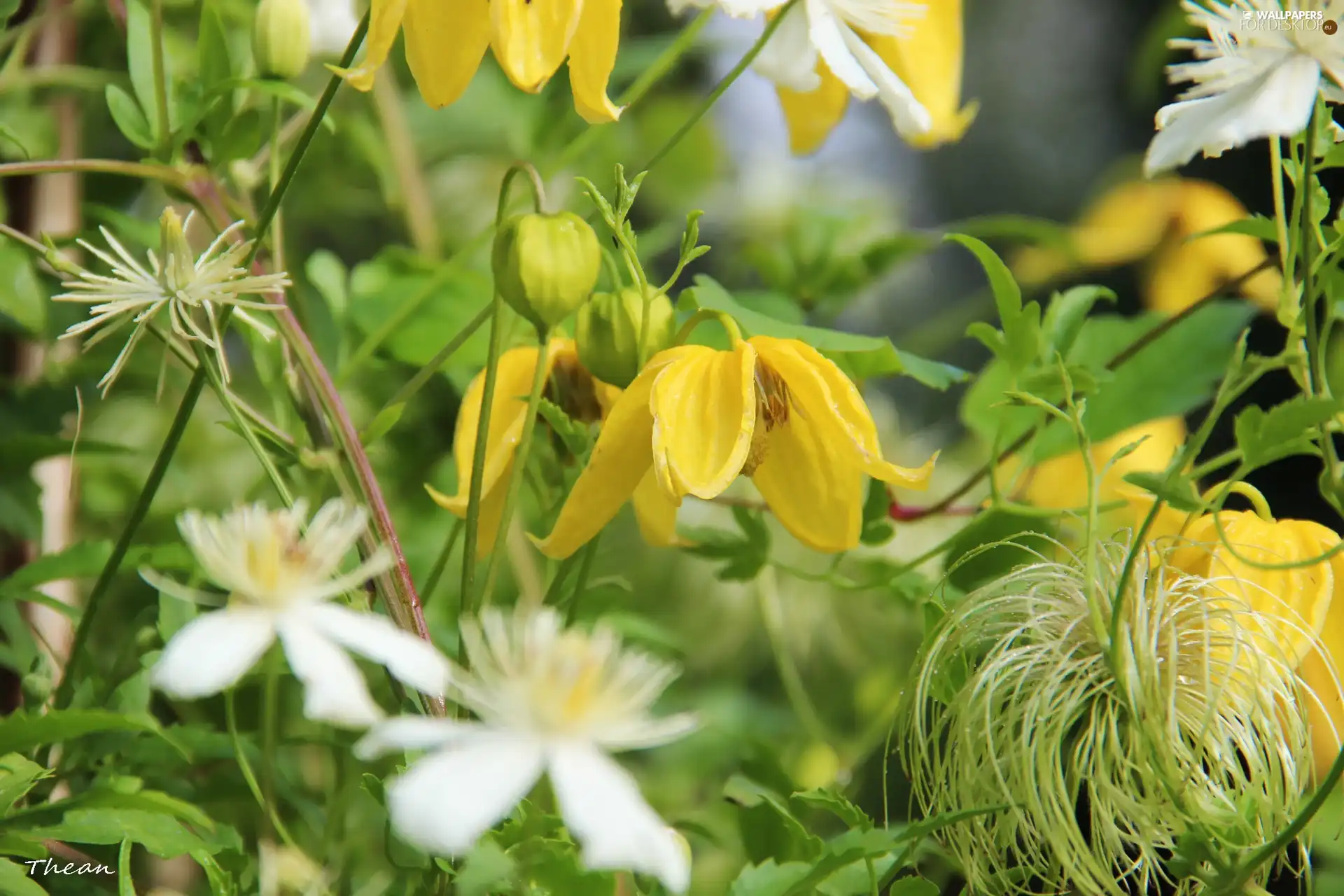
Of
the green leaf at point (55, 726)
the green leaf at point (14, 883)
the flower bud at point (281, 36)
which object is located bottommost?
the green leaf at point (14, 883)

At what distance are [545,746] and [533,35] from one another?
20 cm

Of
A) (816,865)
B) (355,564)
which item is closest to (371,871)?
(355,564)

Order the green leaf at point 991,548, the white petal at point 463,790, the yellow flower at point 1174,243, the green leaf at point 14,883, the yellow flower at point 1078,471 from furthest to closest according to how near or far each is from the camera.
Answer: the yellow flower at point 1174,243, the yellow flower at point 1078,471, the green leaf at point 991,548, the green leaf at point 14,883, the white petal at point 463,790

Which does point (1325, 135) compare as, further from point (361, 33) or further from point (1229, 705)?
point (361, 33)

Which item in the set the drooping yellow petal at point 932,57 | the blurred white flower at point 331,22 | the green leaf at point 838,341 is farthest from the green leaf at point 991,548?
the blurred white flower at point 331,22

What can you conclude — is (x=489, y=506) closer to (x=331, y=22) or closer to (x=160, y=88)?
(x=160, y=88)

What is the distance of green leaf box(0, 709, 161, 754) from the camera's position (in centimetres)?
31

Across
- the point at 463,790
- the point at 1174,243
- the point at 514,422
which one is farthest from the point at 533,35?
the point at 1174,243

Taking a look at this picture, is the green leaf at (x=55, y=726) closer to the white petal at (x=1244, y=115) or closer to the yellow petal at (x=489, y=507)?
the yellow petal at (x=489, y=507)

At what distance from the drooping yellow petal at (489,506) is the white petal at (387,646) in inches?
5.1

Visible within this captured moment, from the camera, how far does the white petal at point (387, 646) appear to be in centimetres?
22

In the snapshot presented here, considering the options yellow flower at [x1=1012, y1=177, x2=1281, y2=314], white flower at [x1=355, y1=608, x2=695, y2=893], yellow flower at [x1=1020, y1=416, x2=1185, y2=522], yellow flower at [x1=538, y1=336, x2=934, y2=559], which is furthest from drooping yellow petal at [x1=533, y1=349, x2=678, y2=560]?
yellow flower at [x1=1012, y1=177, x2=1281, y2=314]

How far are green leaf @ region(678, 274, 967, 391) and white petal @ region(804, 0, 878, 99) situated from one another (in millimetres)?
70

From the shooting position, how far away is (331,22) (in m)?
0.55
